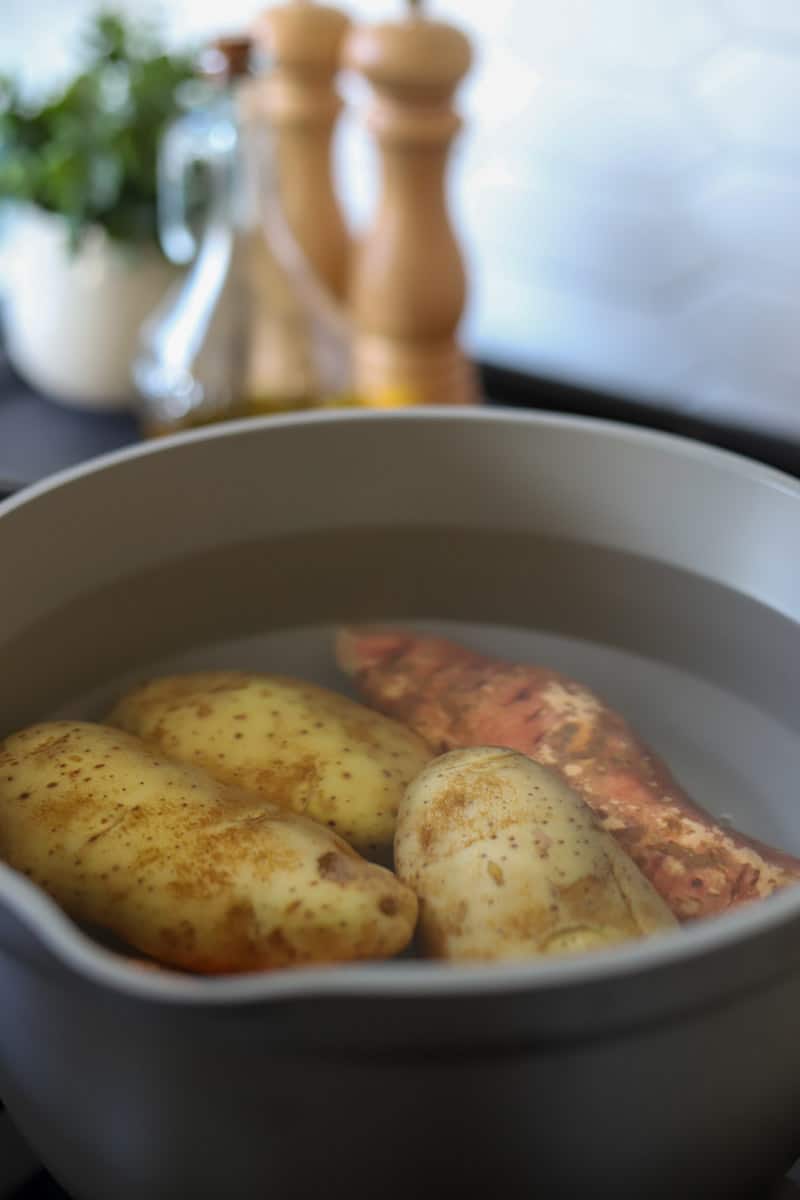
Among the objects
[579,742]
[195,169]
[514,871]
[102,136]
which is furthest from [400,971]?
[102,136]

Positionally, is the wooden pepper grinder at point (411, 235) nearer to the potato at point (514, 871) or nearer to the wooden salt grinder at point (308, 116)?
the wooden salt grinder at point (308, 116)

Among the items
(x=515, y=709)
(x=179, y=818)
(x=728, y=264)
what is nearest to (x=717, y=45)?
(x=728, y=264)

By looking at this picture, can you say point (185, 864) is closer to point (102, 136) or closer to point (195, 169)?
point (195, 169)

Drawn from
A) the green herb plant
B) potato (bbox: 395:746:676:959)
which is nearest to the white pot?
the green herb plant

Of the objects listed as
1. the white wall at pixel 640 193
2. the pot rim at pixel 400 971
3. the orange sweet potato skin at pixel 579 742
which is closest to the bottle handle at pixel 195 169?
the white wall at pixel 640 193

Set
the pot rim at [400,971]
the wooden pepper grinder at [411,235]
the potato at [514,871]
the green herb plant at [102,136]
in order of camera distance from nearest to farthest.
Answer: the pot rim at [400,971], the potato at [514,871], the wooden pepper grinder at [411,235], the green herb plant at [102,136]

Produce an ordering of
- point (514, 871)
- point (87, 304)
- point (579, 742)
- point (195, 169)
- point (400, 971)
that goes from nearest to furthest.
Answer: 1. point (400, 971)
2. point (514, 871)
3. point (579, 742)
4. point (195, 169)
5. point (87, 304)
